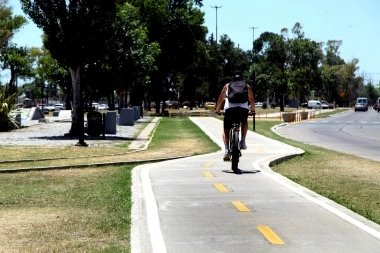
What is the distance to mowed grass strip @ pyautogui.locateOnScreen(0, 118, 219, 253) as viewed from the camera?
8.30 metres

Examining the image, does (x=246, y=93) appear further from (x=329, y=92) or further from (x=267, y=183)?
(x=329, y=92)

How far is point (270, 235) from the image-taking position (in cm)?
851

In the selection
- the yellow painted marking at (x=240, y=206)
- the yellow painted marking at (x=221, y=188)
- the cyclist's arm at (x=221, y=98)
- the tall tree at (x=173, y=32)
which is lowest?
the yellow painted marking at (x=221, y=188)

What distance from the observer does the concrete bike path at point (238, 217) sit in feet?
26.3

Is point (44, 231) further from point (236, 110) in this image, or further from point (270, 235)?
point (236, 110)

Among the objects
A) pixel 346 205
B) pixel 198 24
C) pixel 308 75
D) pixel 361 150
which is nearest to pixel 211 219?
pixel 346 205

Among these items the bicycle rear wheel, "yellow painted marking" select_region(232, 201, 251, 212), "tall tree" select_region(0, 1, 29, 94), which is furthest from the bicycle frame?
"tall tree" select_region(0, 1, 29, 94)

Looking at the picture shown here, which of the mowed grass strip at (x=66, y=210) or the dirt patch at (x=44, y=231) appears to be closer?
the dirt patch at (x=44, y=231)

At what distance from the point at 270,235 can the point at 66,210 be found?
356cm

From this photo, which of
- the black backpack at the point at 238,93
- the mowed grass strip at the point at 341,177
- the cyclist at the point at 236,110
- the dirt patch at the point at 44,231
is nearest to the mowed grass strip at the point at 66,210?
the dirt patch at the point at 44,231

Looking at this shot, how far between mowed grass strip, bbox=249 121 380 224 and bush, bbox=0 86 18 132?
1938 cm

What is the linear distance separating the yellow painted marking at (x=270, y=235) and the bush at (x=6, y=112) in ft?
97.3

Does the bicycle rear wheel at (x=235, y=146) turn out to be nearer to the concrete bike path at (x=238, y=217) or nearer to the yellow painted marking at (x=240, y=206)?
the concrete bike path at (x=238, y=217)

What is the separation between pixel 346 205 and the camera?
36.9 ft
